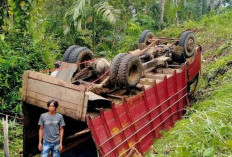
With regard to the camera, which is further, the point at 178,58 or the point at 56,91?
the point at 178,58

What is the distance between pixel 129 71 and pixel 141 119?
3.35 feet

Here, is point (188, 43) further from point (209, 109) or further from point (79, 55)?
point (209, 109)

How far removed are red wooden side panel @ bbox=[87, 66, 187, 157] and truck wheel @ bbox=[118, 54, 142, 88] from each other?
0.32m

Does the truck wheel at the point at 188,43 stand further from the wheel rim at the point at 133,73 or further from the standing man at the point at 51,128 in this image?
the standing man at the point at 51,128

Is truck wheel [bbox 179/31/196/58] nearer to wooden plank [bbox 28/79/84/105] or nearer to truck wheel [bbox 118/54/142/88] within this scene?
truck wheel [bbox 118/54/142/88]

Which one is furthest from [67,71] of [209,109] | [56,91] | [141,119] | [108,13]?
[108,13]

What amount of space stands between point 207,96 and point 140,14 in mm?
12760

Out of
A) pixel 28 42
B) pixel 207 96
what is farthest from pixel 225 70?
pixel 28 42

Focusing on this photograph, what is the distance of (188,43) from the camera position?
30.0 ft

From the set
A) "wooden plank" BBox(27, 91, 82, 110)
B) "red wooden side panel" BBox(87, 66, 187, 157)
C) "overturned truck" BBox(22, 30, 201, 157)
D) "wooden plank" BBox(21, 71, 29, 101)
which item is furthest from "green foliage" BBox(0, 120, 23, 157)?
"red wooden side panel" BBox(87, 66, 187, 157)

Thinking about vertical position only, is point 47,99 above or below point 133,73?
below

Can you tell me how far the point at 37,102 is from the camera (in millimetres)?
5656

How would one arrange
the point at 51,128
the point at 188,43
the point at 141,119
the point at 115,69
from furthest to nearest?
the point at 188,43, the point at 141,119, the point at 115,69, the point at 51,128

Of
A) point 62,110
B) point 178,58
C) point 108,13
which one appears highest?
point 108,13
